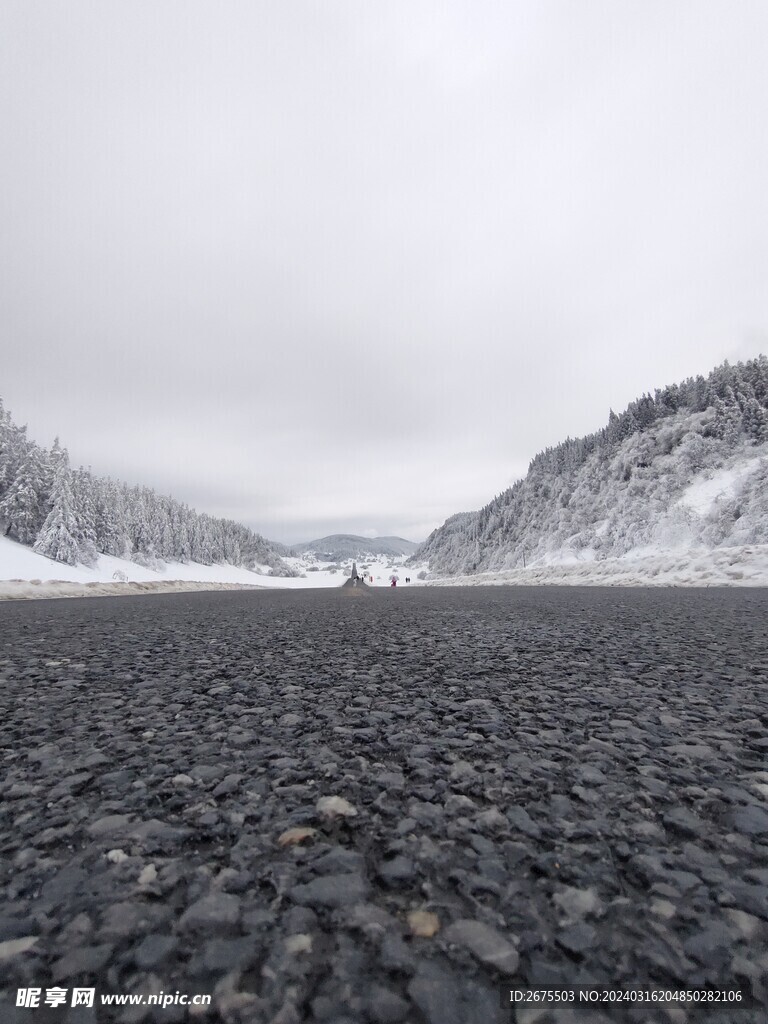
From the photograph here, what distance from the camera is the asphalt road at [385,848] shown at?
1208 mm

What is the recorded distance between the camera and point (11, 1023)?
1089 millimetres

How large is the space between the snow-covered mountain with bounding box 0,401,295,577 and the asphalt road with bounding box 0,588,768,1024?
66.2 metres

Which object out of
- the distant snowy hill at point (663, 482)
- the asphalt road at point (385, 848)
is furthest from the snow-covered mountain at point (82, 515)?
the distant snowy hill at point (663, 482)

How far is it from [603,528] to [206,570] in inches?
3110

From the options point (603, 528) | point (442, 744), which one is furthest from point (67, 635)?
point (603, 528)

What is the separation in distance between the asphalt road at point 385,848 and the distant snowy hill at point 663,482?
56.9m

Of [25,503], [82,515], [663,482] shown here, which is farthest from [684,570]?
[82,515]

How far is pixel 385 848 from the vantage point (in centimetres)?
179

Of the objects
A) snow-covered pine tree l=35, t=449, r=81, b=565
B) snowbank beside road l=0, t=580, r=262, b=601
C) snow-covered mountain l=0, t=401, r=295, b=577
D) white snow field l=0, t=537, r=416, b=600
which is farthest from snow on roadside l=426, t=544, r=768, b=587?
snow-covered mountain l=0, t=401, r=295, b=577

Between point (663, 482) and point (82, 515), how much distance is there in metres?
86.8

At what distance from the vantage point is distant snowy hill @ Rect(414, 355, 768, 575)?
55062 millimetres

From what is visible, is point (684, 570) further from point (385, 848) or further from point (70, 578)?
point (70, 578)

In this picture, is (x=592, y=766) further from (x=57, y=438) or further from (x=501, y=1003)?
(x=57, y=438)

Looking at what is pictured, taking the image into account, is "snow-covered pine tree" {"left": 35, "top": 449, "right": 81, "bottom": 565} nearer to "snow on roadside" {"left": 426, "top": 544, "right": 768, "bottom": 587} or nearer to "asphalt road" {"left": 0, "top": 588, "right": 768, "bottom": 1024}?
"snow on roadside" {"left": 426, "top": 544, "right": 768, "bottom": 587}
